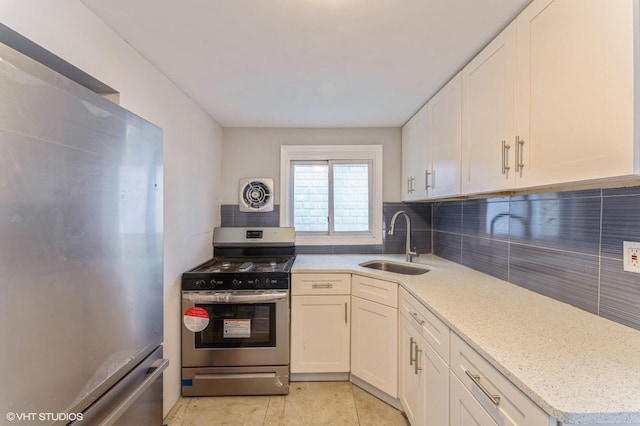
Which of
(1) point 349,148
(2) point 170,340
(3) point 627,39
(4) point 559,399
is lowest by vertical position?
(2) point 170,340

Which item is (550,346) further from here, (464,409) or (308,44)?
(308,44)

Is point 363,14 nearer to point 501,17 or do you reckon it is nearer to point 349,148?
point 501,17

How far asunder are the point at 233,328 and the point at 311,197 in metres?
1.43

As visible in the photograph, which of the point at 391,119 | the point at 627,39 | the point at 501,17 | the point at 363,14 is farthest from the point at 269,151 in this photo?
the point at 627,39

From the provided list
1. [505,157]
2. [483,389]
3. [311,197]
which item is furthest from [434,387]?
[311,197]

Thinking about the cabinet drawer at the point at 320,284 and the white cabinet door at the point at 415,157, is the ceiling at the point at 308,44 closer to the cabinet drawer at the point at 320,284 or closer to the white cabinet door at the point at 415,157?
the white cabinet door at the point at 415,157

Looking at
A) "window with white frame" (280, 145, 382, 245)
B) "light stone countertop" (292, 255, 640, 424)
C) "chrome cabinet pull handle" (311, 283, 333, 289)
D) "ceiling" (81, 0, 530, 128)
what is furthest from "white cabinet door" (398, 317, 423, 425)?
"ceiling" (81, 0, 530, 128)

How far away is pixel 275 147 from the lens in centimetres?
279

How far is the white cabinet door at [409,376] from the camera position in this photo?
149cm

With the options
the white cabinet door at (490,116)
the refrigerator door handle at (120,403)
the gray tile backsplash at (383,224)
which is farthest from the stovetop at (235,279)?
the white cabinet door at (490,116)

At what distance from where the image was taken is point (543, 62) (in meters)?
1.02

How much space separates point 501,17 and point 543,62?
13.8 inches

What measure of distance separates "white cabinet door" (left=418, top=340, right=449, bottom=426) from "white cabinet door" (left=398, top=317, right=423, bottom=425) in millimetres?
70

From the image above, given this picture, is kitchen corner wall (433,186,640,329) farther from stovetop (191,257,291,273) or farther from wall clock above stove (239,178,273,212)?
wall clock above stove (239,178,273,212)
